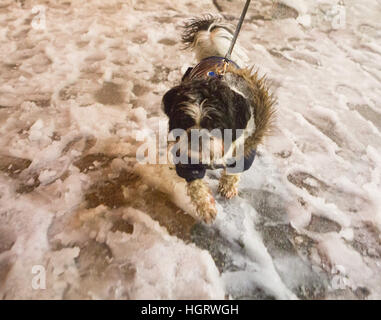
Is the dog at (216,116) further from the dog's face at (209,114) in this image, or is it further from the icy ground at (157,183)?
the icy ground at (157,183)

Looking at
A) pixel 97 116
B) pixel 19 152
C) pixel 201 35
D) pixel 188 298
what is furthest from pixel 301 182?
pixel 19 152

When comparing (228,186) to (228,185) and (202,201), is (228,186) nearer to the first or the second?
(228,185)

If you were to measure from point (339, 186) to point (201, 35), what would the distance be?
2.16 meters

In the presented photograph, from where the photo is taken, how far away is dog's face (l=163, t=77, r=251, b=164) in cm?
156

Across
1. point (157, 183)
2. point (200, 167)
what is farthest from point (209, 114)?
point (157, 183)

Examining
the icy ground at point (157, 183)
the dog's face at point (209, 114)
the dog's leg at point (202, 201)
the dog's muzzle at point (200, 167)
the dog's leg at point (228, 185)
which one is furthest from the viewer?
the dog's leg at point (228, 185)

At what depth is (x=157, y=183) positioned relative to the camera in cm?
253

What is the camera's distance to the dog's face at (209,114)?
1562 mm

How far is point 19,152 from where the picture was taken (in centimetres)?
270

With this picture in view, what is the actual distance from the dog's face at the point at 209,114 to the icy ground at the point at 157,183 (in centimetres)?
90

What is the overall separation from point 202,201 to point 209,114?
0.90m
